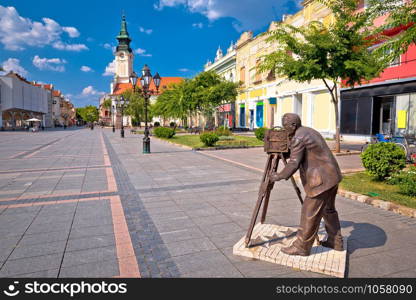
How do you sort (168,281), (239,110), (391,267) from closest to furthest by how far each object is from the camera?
(168,281) < (391,267) < (239,110)

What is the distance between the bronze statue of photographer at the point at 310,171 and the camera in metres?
2.98

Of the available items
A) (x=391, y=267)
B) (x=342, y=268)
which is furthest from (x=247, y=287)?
(x=391, y=267)

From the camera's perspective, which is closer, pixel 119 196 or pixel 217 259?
pixel 217 259

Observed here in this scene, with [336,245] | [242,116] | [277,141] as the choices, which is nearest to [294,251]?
[336,245]

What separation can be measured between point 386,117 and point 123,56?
266 ft

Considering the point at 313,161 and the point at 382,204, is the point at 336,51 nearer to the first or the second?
the point at 382,204

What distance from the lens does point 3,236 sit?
3.96 meters

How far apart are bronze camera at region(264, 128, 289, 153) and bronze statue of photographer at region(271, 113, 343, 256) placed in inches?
2.5

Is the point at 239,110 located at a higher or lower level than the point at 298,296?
higher

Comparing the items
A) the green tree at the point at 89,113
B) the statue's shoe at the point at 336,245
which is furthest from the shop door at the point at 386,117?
the green tree at the point at 89,113

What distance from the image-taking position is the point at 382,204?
5.18 m

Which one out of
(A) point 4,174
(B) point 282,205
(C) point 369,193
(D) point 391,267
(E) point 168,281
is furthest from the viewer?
(A) point 4,174

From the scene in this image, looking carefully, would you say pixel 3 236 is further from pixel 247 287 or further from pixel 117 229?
pixel 247 287

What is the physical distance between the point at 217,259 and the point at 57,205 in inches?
150
